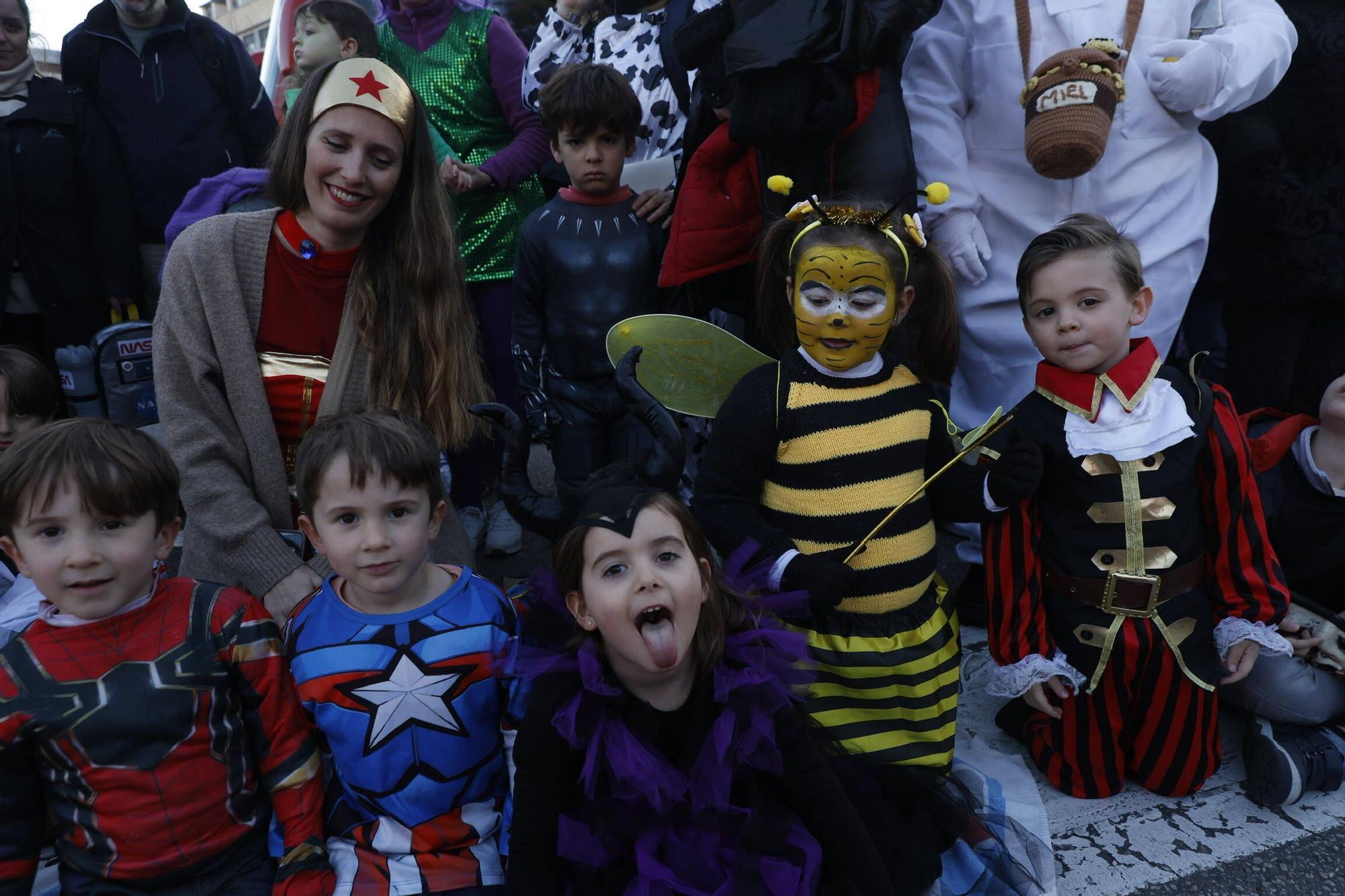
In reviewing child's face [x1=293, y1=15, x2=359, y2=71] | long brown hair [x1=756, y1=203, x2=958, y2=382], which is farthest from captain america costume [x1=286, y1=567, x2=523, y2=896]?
child's face [x1=293, y1=15, x2=359, y2=71]

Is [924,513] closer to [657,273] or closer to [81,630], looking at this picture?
[657,273]

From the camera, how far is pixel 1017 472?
200cm

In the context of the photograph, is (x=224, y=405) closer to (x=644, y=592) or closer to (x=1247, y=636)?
(x=644, y=592)

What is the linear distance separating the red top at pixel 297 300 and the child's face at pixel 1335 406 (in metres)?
2.38

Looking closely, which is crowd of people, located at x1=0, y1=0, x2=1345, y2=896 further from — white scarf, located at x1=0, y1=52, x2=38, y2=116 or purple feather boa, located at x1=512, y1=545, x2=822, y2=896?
white scarf, located at x1=0, y1=52, x2=38, y2=116

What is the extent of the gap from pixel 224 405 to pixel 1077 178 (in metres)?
2.27

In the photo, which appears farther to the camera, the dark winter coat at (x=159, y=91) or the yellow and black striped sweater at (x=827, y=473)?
the dark winter coat at (x=159, y=91)

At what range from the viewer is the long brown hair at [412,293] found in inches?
88.0

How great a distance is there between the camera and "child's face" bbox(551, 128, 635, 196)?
9.13 feet

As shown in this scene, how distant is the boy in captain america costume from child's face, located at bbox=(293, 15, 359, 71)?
1.90m

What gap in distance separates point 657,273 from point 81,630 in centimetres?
179

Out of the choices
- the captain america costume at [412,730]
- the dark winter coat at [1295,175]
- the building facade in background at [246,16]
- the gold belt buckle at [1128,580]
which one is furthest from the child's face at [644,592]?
the building facade in background at [246,16]

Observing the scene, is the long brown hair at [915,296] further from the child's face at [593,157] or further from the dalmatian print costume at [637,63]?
the dalmatian print costume at [637,63]

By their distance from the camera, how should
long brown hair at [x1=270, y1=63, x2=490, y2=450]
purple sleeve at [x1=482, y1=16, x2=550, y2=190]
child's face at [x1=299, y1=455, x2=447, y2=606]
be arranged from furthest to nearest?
purple sleeve at [x1=482, y1=16, x2=550, y2=190] → long brown hair at [x1=270, y1=63, x2=490, y2=450] → child's face at [x1=299, y1=455, x2=447, y2=606]
